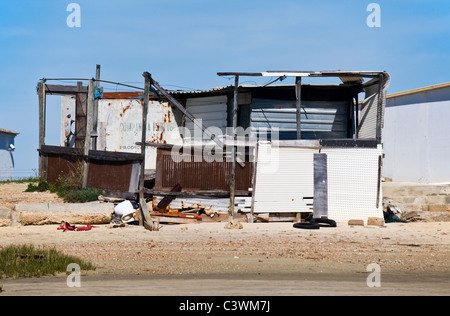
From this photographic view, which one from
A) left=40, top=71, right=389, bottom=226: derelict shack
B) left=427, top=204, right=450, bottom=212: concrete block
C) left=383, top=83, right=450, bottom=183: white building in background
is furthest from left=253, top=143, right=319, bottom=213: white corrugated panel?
left=383, top=83, right=450, bottom=183: white building in background

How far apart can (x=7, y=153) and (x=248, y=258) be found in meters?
27.1

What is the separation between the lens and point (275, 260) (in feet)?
34.1

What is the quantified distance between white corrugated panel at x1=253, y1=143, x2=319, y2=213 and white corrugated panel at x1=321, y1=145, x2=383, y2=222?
623 mm

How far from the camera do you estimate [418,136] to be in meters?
24.2

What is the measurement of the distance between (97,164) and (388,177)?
1440 cm

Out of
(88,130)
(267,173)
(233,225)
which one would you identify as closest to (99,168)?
(88,130)

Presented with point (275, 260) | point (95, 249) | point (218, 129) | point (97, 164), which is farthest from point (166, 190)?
point (275, 260)

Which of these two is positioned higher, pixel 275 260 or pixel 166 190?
pixel 166 190

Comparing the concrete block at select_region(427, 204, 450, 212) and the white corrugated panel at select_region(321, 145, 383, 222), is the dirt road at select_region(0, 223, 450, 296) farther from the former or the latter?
the concrete block at select_region(427, 204, 450, 212)

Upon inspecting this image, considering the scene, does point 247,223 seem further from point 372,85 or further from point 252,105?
point 372,85

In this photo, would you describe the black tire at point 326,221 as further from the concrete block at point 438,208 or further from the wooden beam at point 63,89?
the wooden beam at point 63,89

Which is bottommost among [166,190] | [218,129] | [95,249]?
[95,249]

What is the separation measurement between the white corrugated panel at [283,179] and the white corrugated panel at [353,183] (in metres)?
0.62

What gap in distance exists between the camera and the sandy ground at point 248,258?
7.79 metres
